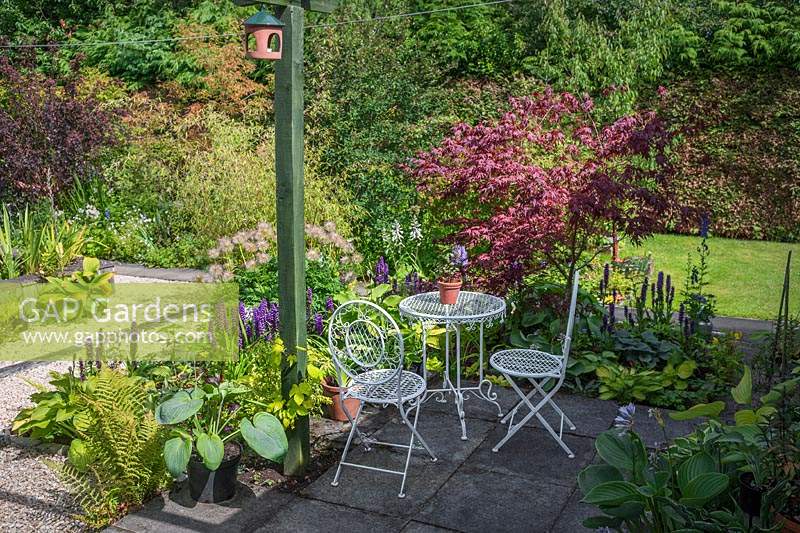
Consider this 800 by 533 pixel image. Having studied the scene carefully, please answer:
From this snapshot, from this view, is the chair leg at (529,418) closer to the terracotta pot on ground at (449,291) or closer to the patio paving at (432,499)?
the patio paving at (432,499)

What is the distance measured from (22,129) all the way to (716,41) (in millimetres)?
9307

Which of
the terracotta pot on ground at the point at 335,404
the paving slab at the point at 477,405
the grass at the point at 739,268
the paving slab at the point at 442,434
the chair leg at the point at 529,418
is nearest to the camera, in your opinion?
the chair leg at the point at 529,418

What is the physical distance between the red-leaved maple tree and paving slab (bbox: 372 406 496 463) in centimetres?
144

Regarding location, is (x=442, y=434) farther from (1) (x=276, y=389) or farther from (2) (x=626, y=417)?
(2) (x=626, y=417)

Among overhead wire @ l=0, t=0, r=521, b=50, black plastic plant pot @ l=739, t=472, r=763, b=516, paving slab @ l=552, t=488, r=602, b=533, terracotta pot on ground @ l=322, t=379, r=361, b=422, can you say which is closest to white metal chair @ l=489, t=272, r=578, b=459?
paving slab @ l=552, t=488, r=602, b=533

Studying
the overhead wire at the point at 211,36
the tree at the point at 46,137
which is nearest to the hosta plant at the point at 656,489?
the tree at the point at 46,137

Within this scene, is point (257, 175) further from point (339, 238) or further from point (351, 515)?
point (351, 515)

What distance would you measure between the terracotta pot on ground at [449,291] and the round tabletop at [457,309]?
40mm

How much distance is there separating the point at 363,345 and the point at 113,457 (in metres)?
1.51

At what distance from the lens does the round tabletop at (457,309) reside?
15.6 feet

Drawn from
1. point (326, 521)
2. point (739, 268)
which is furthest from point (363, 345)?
point (739, 268)

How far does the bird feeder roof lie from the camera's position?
3.69m

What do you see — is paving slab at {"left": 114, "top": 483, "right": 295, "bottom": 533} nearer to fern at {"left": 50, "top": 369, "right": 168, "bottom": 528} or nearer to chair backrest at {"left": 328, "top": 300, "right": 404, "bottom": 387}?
fern at {"left": 50, "top": 369, "right": 168, "bottom": 528}

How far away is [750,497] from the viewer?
9.85 feet
